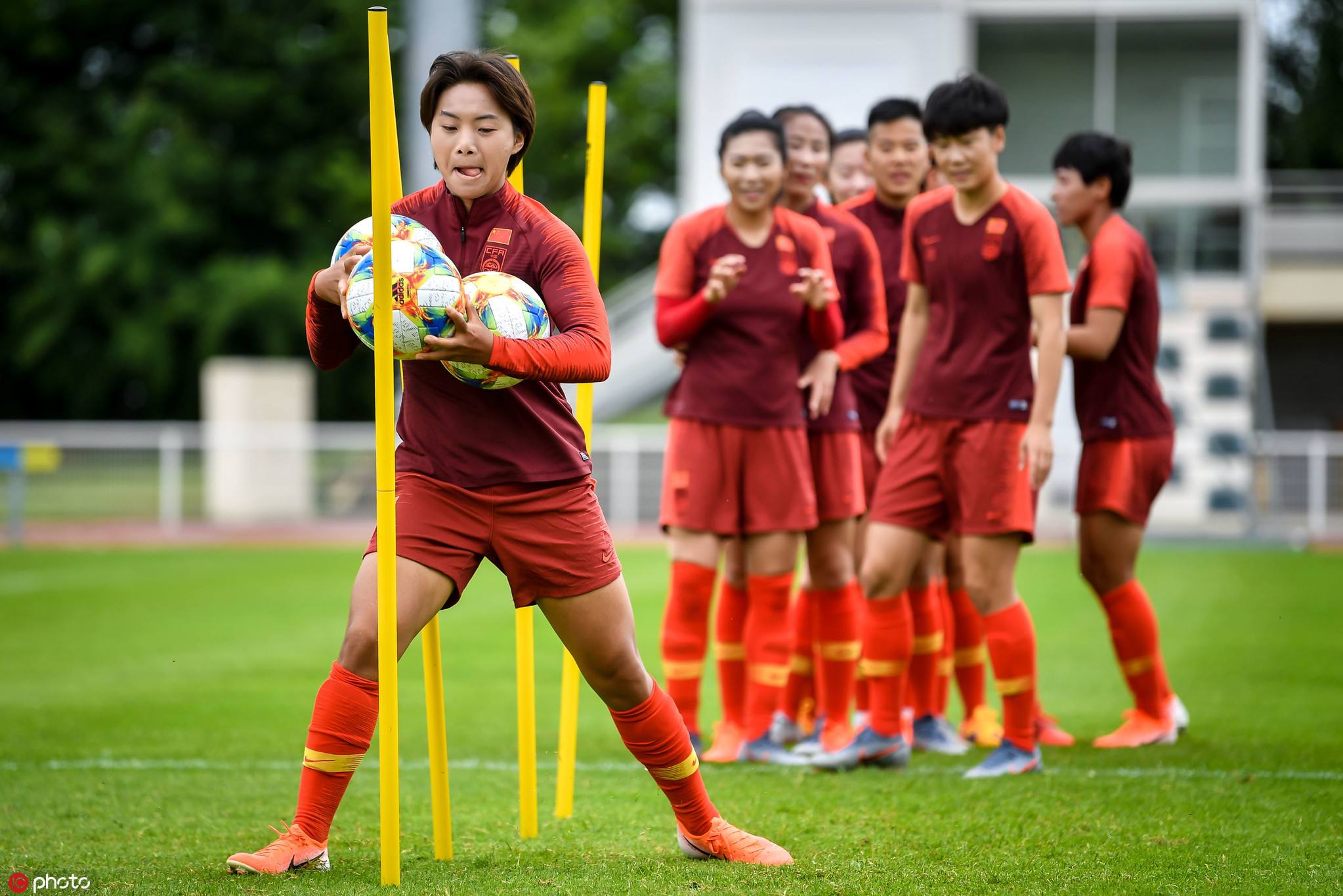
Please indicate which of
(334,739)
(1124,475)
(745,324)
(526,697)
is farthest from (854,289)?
(334,739)

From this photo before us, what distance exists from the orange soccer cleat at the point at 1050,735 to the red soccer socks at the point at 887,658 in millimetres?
894

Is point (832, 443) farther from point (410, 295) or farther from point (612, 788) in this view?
point (410, 295)

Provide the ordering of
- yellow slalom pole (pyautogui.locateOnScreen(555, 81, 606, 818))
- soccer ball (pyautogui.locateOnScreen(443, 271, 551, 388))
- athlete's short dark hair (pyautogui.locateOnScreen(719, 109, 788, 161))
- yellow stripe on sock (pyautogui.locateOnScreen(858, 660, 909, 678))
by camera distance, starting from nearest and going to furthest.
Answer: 1. soccer ball (pyautogui.locateOnScreen(443, 271, 551, 388))
2. yellow slalom pole (pyautogui.locateOnScreen(555, 81, 606, 818))
3. yellow stripe on sock (pyautogui.locateOnScreen(858, 660, 909, 678))
4. athlete's short dark hair (pyautogui.locateOnScreen(719, 109, 788, 161))

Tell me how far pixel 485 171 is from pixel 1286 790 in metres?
3.48

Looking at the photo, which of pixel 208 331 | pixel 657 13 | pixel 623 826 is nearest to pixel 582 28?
pixel 657 13

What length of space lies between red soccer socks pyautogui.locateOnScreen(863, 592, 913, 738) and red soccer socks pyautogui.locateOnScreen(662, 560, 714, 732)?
66 cm

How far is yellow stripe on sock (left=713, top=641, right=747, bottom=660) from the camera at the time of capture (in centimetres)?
631

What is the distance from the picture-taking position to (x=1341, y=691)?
7.68 m

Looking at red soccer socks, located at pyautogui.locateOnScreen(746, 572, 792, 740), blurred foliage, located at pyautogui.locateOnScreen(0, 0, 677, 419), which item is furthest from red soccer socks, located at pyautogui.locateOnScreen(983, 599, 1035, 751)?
blurred foliage, located at pyautogui.locateOnScreen(0, 0, 677, 419)

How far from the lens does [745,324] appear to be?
5.92 m

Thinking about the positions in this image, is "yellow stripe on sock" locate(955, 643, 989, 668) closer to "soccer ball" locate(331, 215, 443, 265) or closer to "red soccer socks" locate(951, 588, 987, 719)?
"red soccer socks" locate(951, 588, 987, 719)

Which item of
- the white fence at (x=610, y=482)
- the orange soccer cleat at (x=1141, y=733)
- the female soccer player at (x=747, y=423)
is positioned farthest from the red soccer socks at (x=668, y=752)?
the white fence at (x=610, y=482)

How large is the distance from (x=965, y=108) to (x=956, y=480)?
136 centimetres

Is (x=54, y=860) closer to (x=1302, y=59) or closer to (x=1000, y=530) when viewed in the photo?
(x=1000, y=530)
